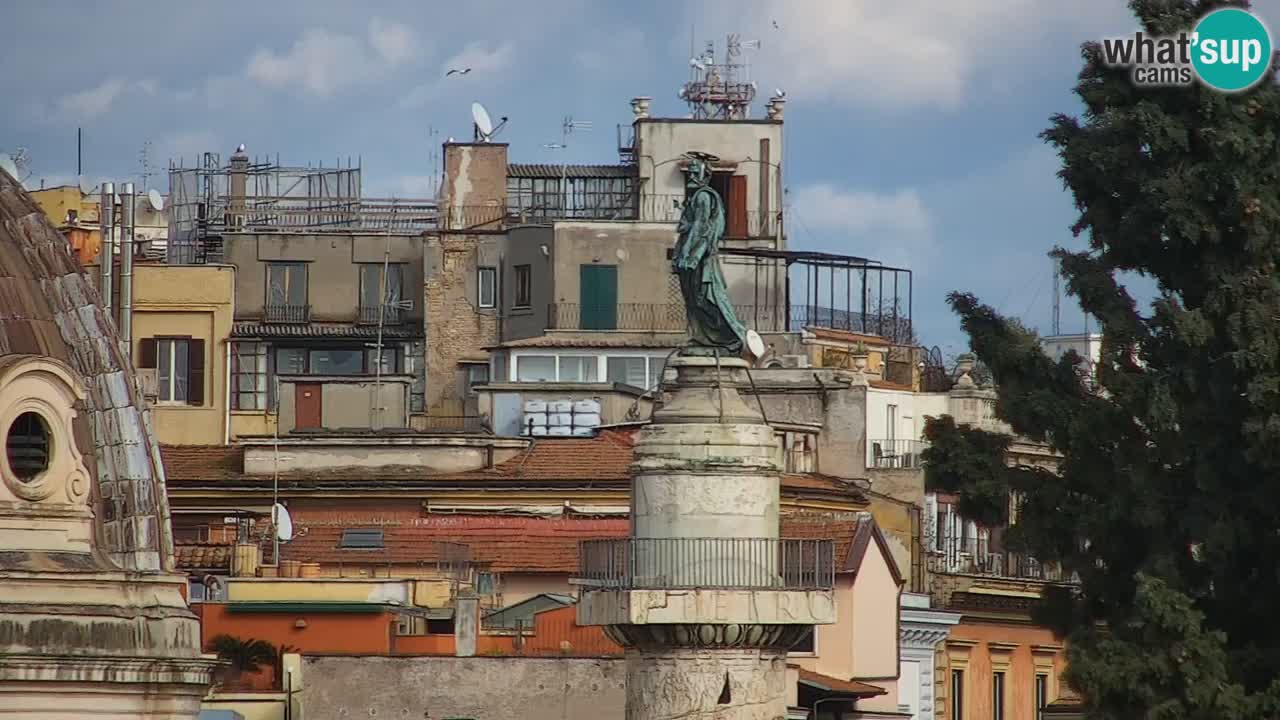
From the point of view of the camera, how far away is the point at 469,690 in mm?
→ 54688

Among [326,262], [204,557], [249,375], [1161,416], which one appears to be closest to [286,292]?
[326,262]

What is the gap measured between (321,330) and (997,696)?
Answer: 54.3ft

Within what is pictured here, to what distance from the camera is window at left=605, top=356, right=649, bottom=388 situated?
79562 millimetres

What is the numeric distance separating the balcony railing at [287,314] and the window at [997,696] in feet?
55.5

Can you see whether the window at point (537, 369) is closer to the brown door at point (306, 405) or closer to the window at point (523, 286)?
the brown door at point (306, 405)

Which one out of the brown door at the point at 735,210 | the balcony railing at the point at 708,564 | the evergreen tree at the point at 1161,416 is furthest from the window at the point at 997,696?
the balcony railing at the point at 708,564

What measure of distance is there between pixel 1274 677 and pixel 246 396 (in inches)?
1562

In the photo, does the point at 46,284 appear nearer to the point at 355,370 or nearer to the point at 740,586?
the point at 740,586

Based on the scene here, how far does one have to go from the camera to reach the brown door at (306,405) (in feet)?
Answer: 251

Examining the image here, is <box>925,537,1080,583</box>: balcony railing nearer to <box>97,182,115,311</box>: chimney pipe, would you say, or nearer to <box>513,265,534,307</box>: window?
<box>513,265,534,307</box>: window

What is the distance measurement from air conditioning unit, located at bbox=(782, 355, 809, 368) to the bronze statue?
2877 cm

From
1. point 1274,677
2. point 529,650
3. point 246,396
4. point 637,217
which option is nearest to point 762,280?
point 637,217

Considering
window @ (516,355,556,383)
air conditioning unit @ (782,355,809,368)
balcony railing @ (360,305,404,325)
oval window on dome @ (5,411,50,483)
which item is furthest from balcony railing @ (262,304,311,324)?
oval window on dome @ (5,411,50,483)

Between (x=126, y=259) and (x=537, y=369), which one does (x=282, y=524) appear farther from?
(x=537, y=369)
